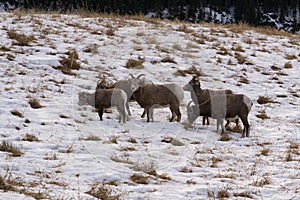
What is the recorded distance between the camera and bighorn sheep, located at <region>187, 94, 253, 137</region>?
10357 mm

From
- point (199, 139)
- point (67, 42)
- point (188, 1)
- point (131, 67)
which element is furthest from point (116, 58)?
point (188, 1)

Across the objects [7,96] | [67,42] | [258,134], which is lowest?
[258,134]

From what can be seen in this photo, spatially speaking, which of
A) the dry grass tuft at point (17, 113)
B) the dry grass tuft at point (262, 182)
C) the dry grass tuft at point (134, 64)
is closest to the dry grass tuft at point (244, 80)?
the dry grass tuft at point (134, 64)

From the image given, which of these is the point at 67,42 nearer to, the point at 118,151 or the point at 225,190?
the point at 118,151

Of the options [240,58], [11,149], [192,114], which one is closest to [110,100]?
[192,114]

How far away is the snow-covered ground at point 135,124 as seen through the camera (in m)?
6.38

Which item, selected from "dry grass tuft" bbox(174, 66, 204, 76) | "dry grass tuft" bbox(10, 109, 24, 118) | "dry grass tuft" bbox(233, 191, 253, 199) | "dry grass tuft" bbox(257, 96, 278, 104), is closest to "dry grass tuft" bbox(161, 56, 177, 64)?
"dry grass tuft" bbox(174, 66, 204, 76)

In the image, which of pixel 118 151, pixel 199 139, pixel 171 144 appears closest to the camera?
pixel 118 151

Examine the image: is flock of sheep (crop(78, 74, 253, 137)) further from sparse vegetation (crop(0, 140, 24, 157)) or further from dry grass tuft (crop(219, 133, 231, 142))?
sparse vegetation (crop(0, 140, 24, 157))

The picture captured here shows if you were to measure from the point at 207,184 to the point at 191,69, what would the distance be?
9572mm

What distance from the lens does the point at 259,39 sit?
22.1 meters

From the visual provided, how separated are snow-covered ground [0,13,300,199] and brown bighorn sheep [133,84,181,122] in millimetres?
452

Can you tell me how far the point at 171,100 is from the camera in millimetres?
11305

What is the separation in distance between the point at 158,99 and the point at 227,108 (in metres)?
1.92
